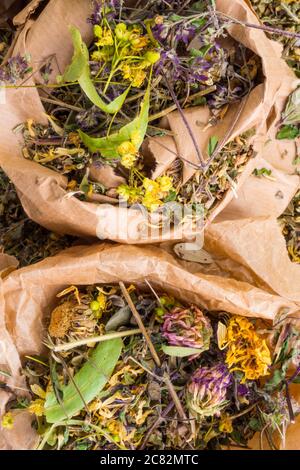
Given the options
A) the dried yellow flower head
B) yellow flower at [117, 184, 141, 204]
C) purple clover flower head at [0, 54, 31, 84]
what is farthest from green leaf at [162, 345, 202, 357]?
purple clover flower head at [0, 54, 31, 84]

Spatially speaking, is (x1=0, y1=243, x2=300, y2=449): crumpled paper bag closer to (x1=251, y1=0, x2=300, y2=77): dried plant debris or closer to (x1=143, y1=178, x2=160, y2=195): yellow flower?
(x1=143, y1=178, x2=160, y2=195): yellow flower

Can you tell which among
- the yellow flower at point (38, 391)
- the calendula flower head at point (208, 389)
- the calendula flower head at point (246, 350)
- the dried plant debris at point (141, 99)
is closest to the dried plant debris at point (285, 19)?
the dried plant debris at point (141, 99)

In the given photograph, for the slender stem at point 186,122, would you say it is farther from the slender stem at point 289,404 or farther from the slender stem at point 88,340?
the slender stem at point 289,404

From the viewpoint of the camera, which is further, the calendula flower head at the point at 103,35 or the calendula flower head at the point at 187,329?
the calendula flower head at the point at 187,329

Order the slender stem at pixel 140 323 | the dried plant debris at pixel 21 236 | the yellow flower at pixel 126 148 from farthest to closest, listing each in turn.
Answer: the dried plant debris at pixel 21 236, the slender stem at pixel 140 323, the yellow flower at pixel 126 148

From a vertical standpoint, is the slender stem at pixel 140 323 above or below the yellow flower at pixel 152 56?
below

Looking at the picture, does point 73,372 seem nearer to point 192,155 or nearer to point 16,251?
point 16,251

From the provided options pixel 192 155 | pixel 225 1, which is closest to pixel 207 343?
pixel 192 155
